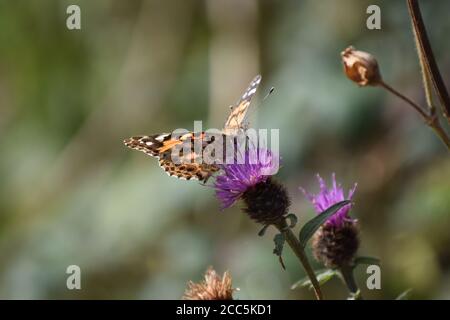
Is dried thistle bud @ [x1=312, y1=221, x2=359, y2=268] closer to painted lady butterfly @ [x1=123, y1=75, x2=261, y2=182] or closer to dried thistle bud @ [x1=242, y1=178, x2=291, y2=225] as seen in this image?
dried thistle bud @ [x1=242, y1=178, x2=291, y2=225]

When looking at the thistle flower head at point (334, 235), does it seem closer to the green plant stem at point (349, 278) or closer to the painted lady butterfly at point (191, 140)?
the green plant stem at point (349, 278)

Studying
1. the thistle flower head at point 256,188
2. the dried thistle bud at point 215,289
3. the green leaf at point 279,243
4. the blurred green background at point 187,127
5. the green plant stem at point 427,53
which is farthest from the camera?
the blurred green background at point 187,127

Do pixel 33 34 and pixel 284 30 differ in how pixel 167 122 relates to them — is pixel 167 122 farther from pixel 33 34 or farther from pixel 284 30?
pixel 33 34

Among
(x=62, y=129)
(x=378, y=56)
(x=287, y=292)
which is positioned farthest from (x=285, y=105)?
(x=62, y=129)

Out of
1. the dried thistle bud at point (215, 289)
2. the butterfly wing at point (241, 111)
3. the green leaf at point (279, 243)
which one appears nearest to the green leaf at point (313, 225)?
the green leaf at point (279, 243)

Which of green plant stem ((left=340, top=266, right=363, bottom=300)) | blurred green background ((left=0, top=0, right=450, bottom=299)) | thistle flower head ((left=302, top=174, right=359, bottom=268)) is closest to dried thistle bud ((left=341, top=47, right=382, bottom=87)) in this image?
thistle flower head ((left=302, top=174, right=359, bottom=268))
